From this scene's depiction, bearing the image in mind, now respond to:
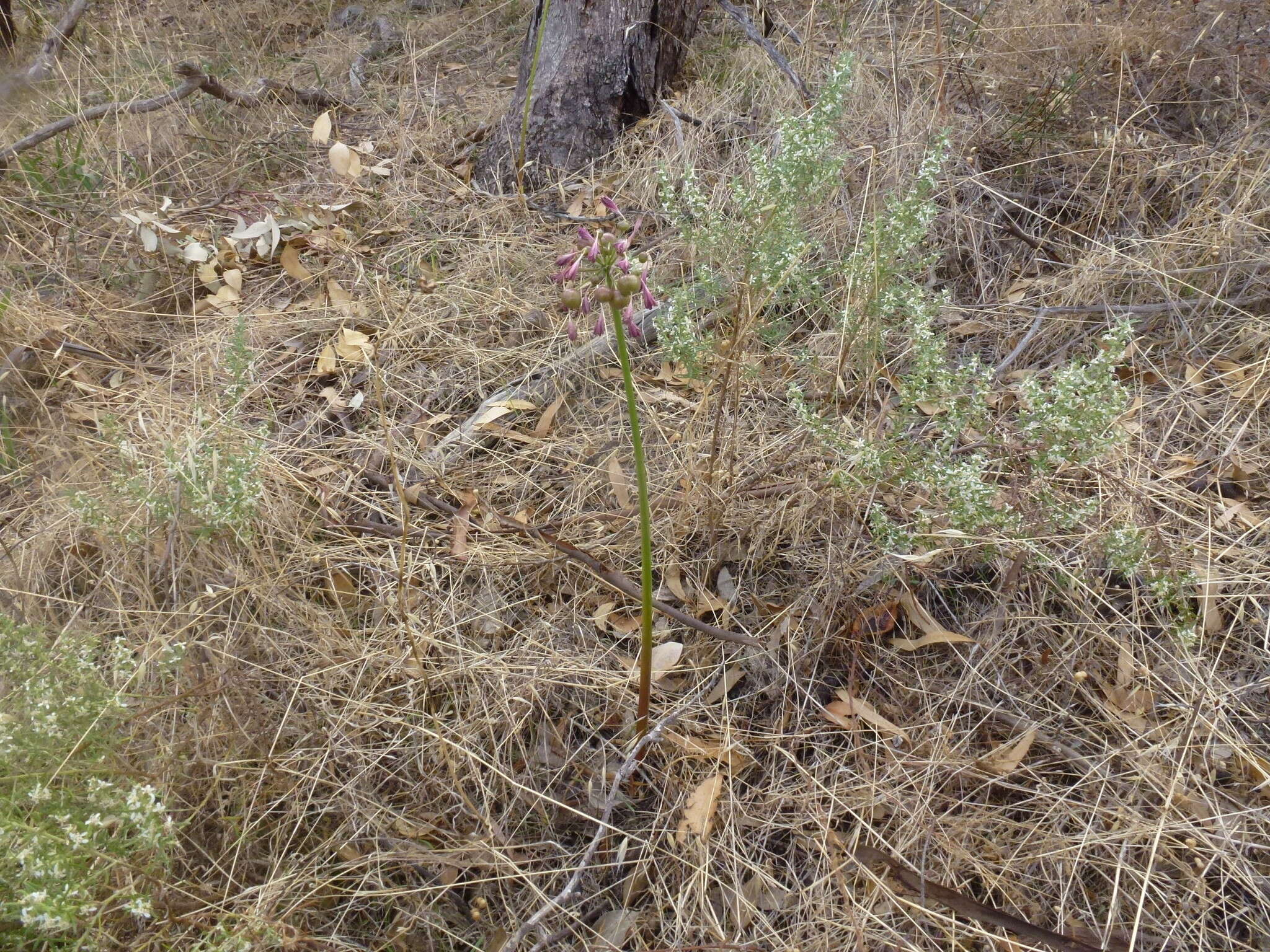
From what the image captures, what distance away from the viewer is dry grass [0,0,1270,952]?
165 cm

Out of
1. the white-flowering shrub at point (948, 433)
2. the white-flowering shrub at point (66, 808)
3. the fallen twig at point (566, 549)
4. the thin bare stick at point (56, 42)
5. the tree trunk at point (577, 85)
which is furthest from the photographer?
the thin bare stick at point (56, 42)

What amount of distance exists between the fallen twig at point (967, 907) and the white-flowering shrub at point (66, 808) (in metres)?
1.21

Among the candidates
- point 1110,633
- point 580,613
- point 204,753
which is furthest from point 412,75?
point 1110,633

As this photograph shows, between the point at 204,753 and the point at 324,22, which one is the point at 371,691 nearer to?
the point at 204,753

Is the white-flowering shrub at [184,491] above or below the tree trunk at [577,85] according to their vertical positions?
below

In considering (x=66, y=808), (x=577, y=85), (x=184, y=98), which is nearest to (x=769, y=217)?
(x=577, y=85)

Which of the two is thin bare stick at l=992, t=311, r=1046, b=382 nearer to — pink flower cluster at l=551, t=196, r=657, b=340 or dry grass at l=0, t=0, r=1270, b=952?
dry grass at l=0, t=0, r=1270, b=952

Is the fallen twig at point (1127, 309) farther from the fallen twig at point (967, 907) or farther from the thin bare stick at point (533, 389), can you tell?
the fallen twig at point (967, 907)

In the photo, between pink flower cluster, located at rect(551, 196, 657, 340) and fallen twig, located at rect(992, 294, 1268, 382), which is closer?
pink flower cluster, located at rect(551, 196, 657, 340)

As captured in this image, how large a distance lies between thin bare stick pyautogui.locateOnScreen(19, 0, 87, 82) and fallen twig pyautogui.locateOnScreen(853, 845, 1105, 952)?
4134mm

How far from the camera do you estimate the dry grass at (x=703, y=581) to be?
1.65 meters

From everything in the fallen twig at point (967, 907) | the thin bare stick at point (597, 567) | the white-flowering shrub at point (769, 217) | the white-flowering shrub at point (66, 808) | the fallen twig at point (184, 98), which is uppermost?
the fallen twig at point (184, 98)

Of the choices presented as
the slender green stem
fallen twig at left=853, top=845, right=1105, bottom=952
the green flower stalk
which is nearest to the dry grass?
fallen twig at left=853, top=845, right=1105, bottom=952

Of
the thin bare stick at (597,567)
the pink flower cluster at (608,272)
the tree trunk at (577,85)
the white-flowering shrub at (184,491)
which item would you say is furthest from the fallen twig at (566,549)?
the tree trunk at (577,85)
